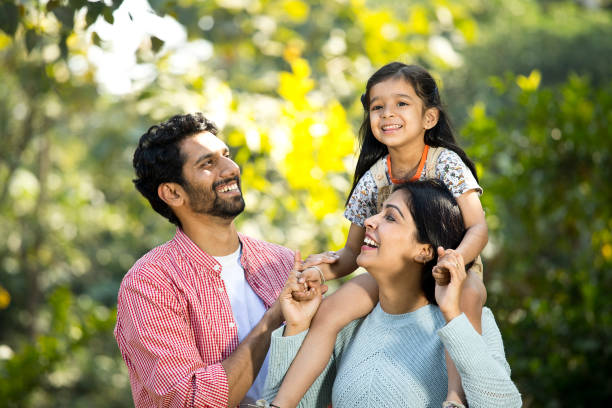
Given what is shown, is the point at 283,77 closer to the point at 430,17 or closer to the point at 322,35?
the point at 322,35

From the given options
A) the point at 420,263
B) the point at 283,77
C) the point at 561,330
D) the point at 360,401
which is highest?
the point at 283,77

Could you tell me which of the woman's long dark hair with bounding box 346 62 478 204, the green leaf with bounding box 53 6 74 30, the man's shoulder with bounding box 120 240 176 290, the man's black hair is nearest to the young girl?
the woman's long dark hair with bounding box 346 62 478 204

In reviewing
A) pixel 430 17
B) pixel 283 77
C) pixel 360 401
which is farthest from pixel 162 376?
pixel 430 17

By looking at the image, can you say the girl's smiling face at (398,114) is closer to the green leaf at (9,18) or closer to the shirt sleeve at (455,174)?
the shirt sleeve at (455,174)

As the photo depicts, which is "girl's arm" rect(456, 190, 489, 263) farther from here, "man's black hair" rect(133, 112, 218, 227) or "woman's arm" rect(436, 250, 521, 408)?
"man's black hair" rect(133, 112, 218, 227)

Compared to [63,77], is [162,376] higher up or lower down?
lower down

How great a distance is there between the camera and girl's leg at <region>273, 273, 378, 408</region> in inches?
85.6

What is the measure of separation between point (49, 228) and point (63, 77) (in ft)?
7.67

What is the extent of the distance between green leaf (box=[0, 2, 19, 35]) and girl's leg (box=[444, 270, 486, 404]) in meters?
1.85

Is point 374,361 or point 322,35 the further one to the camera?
point 322,35

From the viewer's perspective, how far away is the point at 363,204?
8.37 ft

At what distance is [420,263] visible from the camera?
218cm

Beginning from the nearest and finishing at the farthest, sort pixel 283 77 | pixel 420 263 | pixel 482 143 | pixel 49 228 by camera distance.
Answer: pixel 420 263, pixel 482 143, pixel 283 77, pixel 49 228

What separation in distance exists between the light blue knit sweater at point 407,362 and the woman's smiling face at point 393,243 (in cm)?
19
